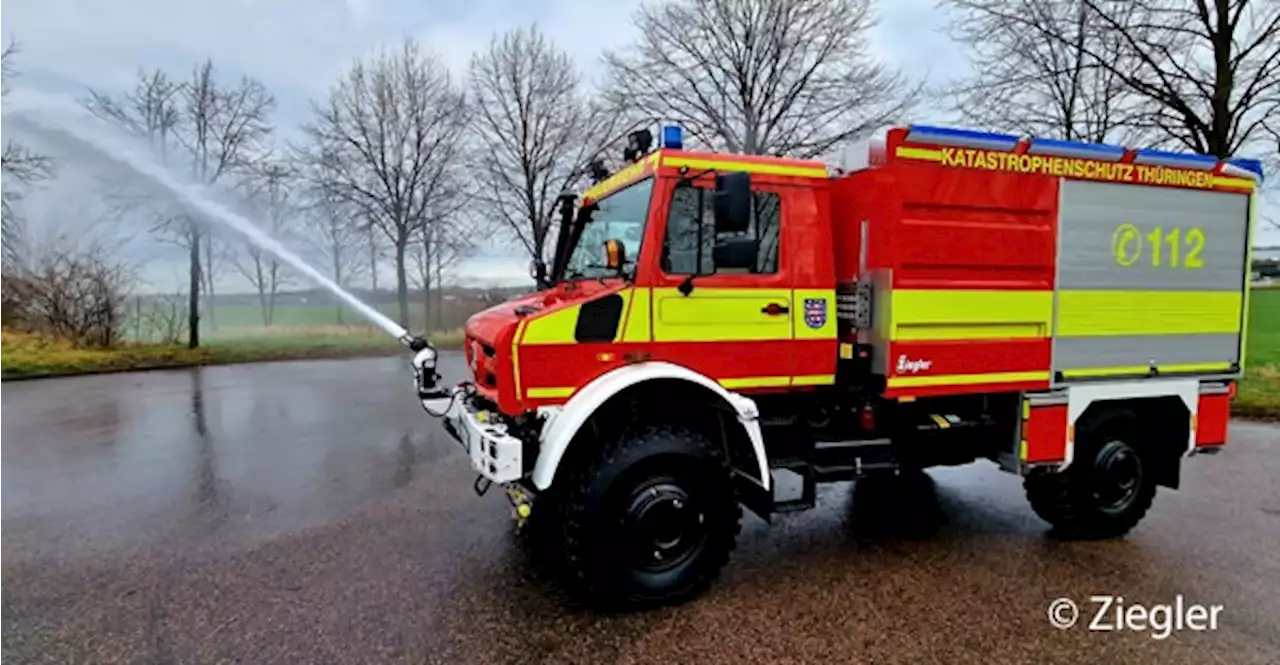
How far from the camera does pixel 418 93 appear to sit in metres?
22.3

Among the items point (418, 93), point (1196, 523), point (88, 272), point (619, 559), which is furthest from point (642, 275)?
point (88, 272)

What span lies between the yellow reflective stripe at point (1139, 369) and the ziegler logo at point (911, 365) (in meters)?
1.19

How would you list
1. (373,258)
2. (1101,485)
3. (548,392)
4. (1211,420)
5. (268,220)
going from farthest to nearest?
(373,258) < (268,220) < (1211,420) < (1101,485) < (548,392)

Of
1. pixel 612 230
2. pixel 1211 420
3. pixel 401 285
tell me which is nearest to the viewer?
pixel 612 230

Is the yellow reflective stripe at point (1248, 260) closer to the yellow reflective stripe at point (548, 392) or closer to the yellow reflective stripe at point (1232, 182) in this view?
the yellow reflective stripe at point (1232, 182)

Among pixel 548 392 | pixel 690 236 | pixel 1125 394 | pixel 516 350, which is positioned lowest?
pixel 1125 394

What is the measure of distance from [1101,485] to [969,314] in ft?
6.26

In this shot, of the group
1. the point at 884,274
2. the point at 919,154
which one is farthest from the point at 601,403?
the point at 919,154

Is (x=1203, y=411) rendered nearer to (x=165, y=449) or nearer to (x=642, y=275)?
(x=642, y=275)

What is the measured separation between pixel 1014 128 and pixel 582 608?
42.1 feet

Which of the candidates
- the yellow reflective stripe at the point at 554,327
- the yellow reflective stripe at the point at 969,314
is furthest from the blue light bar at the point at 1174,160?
the yellow reflective stripe at the point at 554,327

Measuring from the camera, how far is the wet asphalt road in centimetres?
375

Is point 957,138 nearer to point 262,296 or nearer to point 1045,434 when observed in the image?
point 1045,434

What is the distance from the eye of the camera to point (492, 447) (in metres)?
4.00
